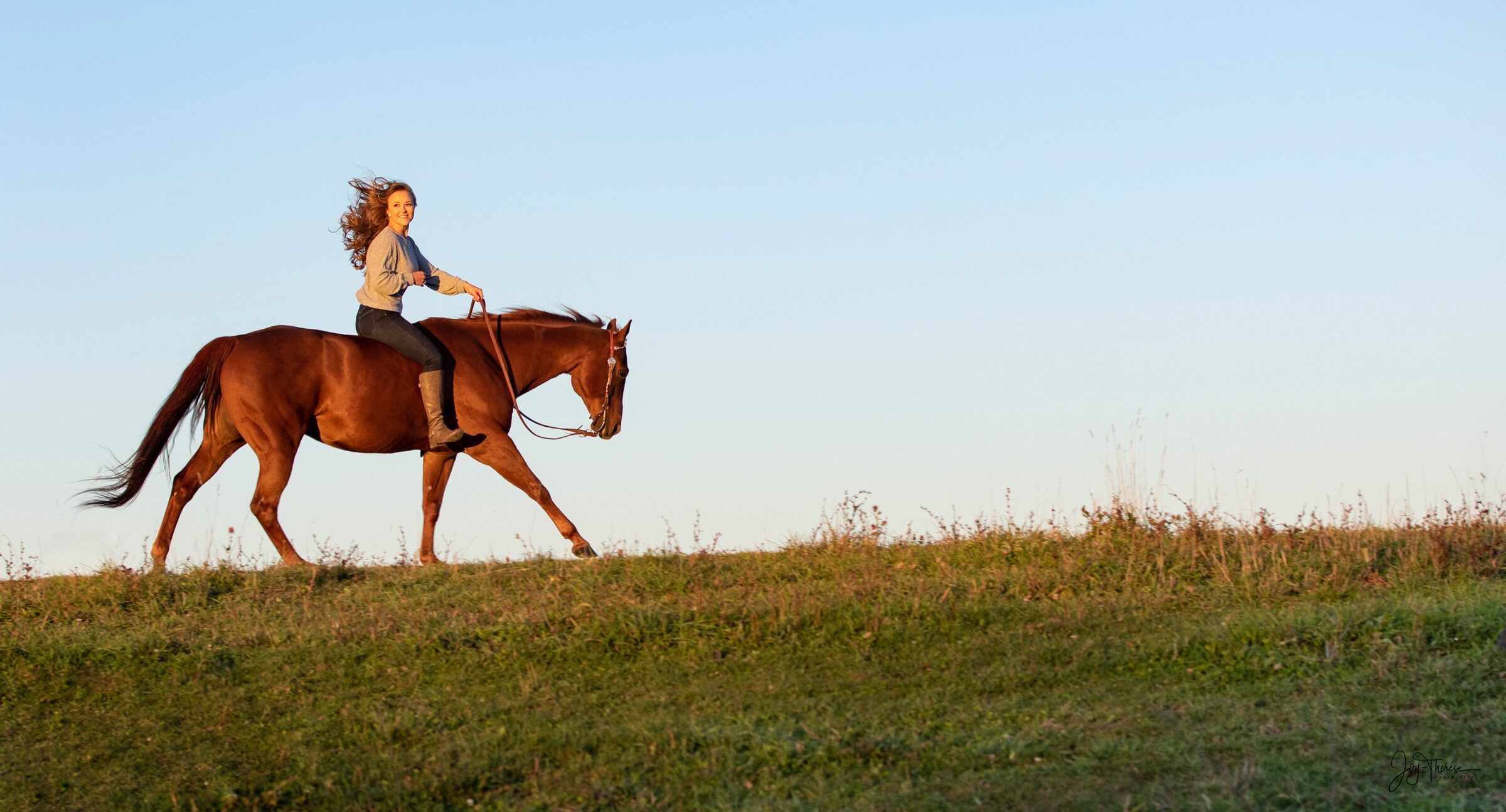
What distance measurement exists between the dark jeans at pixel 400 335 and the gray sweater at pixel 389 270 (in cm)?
7

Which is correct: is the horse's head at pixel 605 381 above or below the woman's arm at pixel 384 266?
below

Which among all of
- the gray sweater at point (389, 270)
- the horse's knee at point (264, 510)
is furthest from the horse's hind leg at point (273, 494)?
the gray sweater at point (389, 270)

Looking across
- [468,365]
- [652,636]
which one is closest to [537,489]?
[468,365]

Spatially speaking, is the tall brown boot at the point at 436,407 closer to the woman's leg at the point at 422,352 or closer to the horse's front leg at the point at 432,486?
the woman's leg at the point at 422,352

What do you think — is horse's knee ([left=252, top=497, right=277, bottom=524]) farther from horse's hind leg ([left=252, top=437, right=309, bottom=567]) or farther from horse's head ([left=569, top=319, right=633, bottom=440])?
horse's head ([left=569, top=319, right=633, bottom=440])

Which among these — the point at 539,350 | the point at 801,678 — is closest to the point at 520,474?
the point at 539,350

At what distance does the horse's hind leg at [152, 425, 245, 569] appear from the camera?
1003 cm

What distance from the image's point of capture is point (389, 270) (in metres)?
10.1

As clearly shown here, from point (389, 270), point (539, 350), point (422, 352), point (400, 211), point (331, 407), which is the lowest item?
point (331, 407)

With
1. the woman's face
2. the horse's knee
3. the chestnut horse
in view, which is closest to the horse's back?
the chestnut horse

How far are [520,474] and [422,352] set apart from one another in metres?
1.18

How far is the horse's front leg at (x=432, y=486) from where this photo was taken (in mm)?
10773

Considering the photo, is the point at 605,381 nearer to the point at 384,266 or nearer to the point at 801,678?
the point at 384,266

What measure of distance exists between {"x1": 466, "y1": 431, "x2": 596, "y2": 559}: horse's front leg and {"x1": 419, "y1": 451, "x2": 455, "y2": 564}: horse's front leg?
36cm
